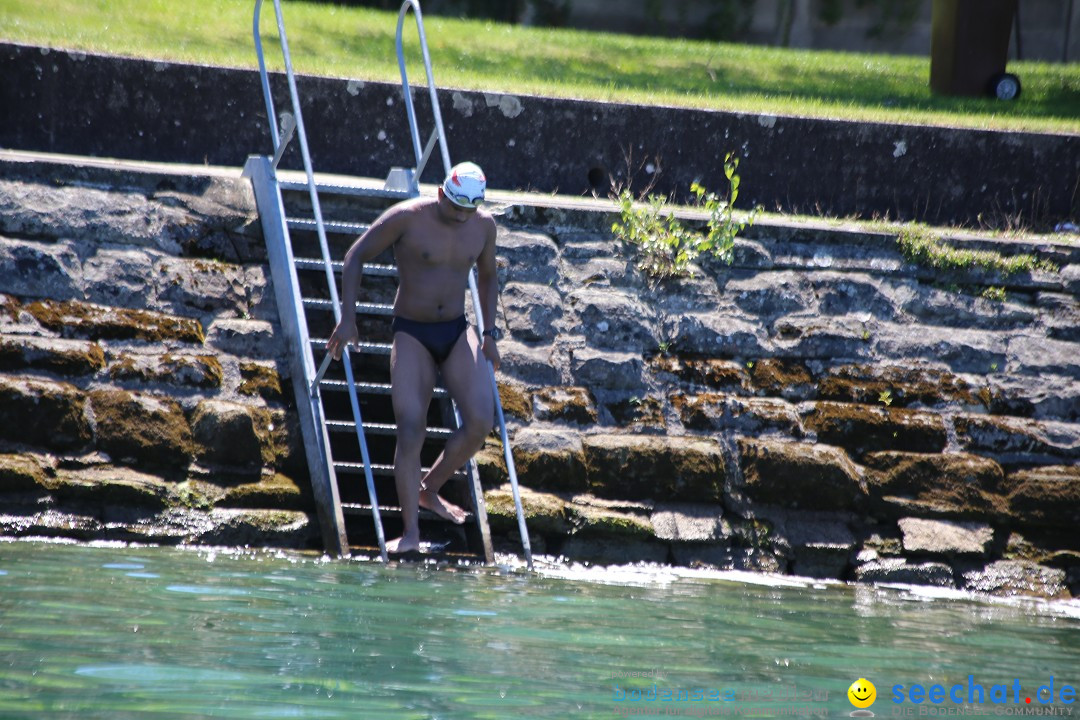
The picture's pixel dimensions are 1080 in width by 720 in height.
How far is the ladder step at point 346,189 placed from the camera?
284 inches

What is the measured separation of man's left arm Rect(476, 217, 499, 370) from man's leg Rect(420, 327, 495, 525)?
6 cm

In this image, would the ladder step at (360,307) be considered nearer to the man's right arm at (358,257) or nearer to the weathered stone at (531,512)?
the man's right arm at (358,257)

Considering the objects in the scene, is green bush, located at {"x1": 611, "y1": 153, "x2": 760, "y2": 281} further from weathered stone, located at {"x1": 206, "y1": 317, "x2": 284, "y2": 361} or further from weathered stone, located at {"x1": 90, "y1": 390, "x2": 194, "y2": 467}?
weathered stone, located at {"x1": 90, "y1": 390, "x2": 194, "y2": 467}

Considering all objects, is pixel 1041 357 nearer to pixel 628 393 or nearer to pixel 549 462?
pixel 628 393

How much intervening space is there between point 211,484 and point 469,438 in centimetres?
136

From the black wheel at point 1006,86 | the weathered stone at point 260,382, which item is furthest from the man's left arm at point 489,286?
the black wheel at point 1006,86

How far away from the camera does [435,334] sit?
21.0ft

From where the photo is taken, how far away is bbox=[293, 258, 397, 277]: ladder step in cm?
695

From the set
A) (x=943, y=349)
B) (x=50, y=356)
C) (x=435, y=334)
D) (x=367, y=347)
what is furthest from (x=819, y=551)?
(x=50, y=356)

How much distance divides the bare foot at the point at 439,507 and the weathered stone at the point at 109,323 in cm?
155

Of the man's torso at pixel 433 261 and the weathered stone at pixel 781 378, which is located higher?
the man's torso at pixel 433 261

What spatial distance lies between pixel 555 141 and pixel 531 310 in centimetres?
167

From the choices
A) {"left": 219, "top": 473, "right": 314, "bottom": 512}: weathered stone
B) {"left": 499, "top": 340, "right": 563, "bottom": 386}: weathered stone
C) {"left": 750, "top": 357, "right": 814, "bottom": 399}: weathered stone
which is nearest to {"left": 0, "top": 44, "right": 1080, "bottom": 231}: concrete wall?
{"left": 750, "top": 357, "right": 814, "bottom": 399}: weathered stone

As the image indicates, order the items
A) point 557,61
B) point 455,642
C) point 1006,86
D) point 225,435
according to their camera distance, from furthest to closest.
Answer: point 557,61 < point 1006,86 < point 225,435 < point 455,642
